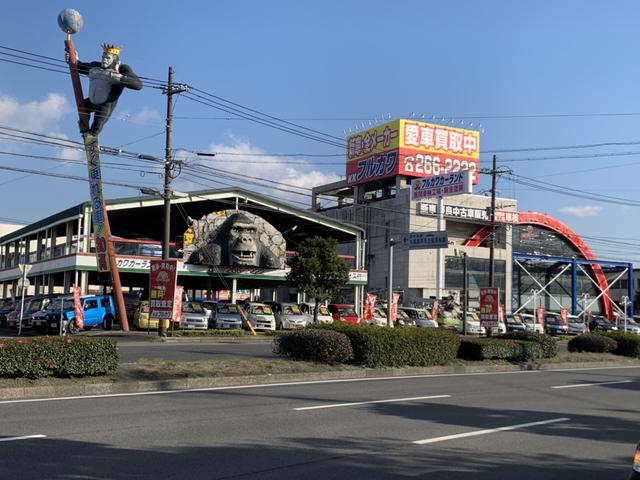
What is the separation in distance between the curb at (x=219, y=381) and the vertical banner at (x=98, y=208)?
21.6m

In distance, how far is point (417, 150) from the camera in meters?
65.6

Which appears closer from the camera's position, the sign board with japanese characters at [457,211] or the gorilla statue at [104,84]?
the gorilla statue at [104,84]

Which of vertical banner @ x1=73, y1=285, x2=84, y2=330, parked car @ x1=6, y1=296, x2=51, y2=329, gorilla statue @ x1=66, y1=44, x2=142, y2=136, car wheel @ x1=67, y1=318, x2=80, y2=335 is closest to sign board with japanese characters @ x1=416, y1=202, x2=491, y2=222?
gorilla statue @ x1=66, y1=44, x2=142, y2=136

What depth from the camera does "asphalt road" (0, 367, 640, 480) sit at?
7051 millimetres

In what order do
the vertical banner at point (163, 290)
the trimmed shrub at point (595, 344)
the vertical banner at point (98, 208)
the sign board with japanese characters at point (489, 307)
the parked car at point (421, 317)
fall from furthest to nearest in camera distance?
the parked car at point (421, 317) → the vertical banner at point (98, 208) → the sign board with japanese characters at point (489, 307) → the vertical banner at point (163, 290) → the trimmed shrub at point (595, 344)

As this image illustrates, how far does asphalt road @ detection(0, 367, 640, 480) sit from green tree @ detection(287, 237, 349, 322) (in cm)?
2520

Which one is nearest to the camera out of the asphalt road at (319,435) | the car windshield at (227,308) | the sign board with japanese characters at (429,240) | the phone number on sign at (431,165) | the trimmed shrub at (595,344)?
the asphalt road at (319,435)

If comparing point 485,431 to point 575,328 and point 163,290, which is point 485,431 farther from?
point 575,328

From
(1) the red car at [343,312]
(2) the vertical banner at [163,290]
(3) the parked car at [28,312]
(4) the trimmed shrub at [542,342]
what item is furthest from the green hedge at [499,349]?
(3) the parked car at [28,312]

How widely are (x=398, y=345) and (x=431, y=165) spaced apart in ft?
163

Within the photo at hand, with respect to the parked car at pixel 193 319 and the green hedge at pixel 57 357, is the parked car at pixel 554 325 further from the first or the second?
the green hedge at pixel 57 357

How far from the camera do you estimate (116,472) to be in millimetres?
6613

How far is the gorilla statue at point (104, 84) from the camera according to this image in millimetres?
33750

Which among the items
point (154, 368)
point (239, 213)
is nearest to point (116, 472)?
point (154, 368)
